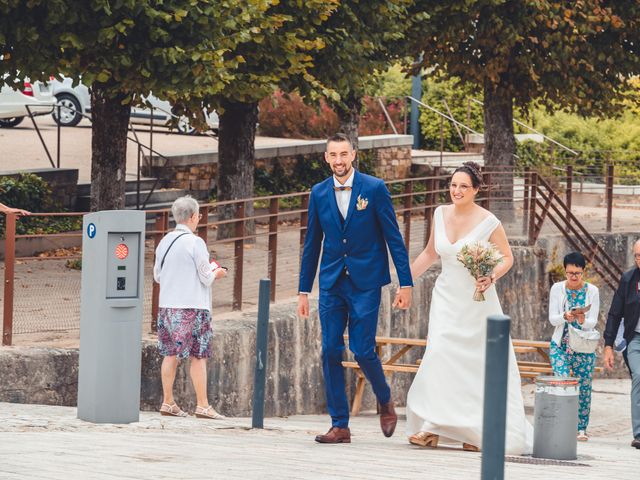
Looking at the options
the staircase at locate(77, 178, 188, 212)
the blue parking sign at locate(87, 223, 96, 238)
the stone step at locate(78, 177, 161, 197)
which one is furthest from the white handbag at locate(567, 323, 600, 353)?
the stone step at locate(78, 177, 161, 197)

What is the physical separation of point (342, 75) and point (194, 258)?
28.1 ft

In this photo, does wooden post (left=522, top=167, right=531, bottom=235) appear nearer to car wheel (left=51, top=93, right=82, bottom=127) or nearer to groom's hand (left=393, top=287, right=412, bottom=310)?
groom's hand (left=393, top=287, right=412, bottom=310)

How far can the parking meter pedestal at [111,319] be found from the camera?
9312mm

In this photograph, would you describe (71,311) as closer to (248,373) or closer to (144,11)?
(248,373)

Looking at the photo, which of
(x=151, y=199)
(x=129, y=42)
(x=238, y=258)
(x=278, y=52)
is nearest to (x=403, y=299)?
(x=238, y=258)

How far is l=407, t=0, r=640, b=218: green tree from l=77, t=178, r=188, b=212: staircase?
14.0 feet

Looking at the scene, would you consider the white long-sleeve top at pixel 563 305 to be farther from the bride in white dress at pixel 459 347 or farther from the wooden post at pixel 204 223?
the wooden post at pixel 204 223

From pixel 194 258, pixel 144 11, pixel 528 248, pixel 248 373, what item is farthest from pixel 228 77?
pixel 528 248

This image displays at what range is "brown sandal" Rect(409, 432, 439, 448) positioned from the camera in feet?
30.0

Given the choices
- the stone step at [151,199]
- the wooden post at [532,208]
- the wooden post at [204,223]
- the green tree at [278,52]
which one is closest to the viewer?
the wooden post at [204,223]

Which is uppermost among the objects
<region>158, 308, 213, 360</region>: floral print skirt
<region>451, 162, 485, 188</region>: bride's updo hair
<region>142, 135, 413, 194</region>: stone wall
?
<region>142, 135, 413, 194</region>: stone wall

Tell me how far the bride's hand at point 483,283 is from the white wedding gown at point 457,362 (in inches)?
4.4

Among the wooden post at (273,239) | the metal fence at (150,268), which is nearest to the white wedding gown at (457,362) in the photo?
the metal fence at (150,268)

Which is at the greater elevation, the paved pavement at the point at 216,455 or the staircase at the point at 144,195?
the staircase at the point at 144,195
